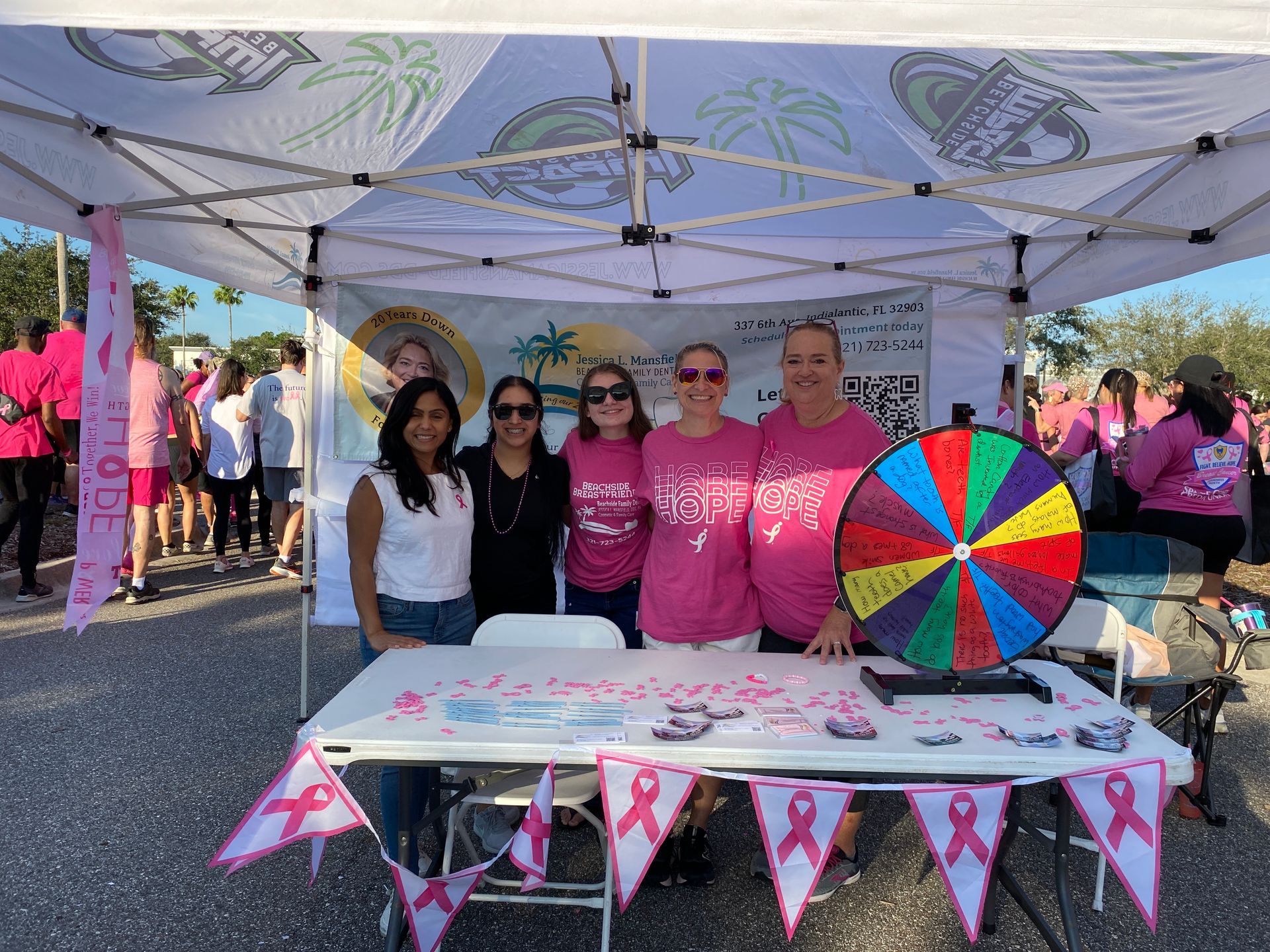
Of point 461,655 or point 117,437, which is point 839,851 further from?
point 117,437

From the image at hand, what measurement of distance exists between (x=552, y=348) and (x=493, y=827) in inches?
92.9

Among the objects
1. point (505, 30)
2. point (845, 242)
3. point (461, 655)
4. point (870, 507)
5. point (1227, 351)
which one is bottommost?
point (461, 655)

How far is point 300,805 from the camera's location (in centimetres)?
161

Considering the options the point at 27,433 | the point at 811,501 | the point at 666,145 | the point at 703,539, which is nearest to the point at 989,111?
the point at 666,145

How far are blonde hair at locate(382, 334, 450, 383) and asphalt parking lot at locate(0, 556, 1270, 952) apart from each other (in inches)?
67.5

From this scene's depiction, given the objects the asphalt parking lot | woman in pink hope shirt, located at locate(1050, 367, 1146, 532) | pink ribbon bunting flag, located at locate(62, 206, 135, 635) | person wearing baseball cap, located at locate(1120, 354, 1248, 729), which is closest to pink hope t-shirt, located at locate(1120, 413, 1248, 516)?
person wearing baseball cap, located at locate(1120, 354, 1248, 729)

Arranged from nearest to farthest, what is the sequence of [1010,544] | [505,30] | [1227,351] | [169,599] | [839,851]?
[505,30] < [1010,544] < [839,851] < [169,599] < [1227,351]

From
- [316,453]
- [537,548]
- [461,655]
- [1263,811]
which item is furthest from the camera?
[316,453]

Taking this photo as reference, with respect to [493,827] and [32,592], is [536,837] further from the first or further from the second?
[32,592]

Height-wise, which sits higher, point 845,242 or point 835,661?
point 845,242

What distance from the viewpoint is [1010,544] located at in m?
1.94

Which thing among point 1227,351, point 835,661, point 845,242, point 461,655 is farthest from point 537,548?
point 1227,351

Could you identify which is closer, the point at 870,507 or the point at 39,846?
the point at 870,507

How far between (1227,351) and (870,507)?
97.6ft
